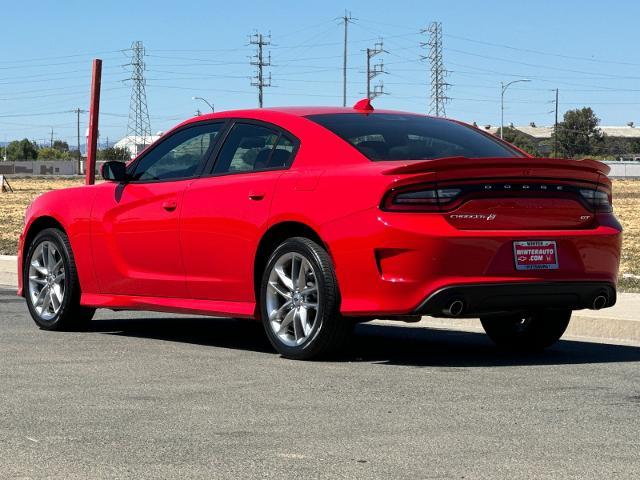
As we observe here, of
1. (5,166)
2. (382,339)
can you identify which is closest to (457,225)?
(382,339)

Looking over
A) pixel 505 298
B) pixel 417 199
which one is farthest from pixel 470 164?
pixel 505 298

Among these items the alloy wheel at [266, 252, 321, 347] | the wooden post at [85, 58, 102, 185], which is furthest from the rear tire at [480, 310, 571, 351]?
the wooden post at [85, 58, 102, 185]

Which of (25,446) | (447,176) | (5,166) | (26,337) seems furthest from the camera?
(5,166)

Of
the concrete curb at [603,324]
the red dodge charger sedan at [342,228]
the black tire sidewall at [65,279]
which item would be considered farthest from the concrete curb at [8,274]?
the concrete curb at [603,324]

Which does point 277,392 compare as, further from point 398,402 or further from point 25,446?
point 25,446

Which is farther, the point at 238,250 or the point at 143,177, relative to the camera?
the point at 143,177

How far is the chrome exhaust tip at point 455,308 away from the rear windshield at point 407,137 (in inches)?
42.5

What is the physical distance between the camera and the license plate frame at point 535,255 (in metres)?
8.13

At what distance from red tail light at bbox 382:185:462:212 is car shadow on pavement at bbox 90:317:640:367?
109 centimetres

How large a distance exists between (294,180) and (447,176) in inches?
41.3

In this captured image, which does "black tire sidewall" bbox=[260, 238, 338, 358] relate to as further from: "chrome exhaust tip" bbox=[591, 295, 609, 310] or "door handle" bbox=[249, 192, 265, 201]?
"chrome exhaust tip" bbox=[591, 295, 609, 310]

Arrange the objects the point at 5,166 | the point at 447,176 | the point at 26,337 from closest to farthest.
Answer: the point at 447,176
the point at 26,337
the point at 5,166

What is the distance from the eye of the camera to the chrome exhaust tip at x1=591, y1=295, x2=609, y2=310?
855 centimetres

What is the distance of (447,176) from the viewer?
26.3 feet
